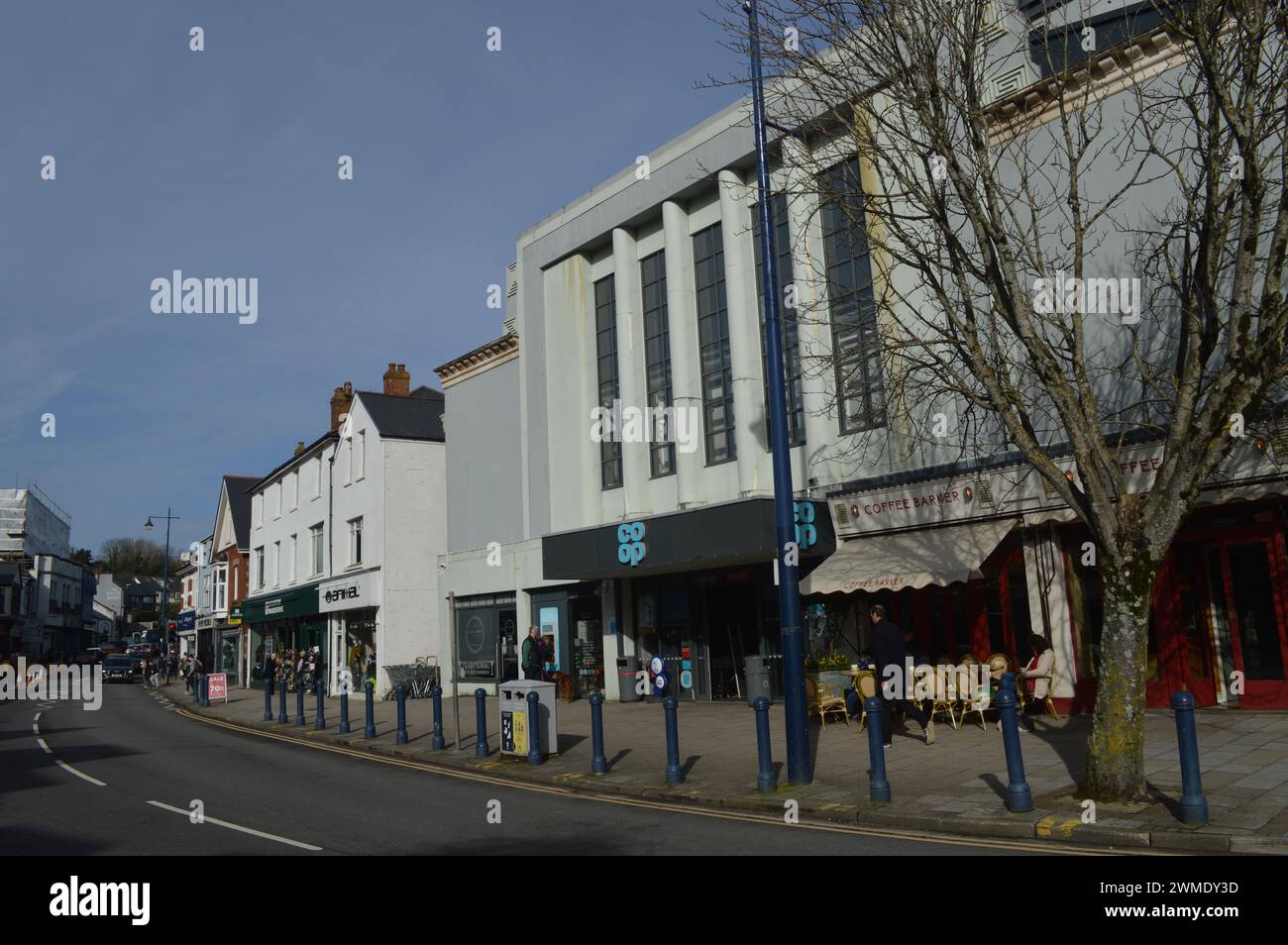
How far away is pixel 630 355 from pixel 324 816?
1485 centimetres

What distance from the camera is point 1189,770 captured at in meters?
8.16

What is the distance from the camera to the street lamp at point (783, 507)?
1100 cm

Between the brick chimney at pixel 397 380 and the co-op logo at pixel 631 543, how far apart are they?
19033mm

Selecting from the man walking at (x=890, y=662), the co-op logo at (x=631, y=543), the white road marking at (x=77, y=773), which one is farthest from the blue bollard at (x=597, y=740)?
the co-op logo at (x=631, y=543)

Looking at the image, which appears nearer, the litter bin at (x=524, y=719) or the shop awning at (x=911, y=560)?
the litter bin at (x=524, y=719)

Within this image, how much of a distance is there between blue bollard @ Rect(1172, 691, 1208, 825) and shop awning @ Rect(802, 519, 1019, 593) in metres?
7.05

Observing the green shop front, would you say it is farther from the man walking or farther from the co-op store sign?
the man walking

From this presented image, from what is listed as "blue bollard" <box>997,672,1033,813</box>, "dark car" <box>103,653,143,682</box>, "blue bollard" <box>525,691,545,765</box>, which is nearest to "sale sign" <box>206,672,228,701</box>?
"blue bollard" <box>525,691,545,765</box>

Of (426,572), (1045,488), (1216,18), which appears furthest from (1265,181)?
(426,572)

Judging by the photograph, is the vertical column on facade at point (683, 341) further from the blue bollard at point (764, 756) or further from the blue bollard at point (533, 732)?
the blue bollard at point (764, 756)

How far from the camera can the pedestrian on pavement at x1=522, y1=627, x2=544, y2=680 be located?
23.2m

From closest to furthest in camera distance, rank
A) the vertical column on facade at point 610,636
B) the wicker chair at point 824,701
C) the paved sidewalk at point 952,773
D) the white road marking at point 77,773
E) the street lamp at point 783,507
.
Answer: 1. the paved sidewalk at point 952,773
2. the street lamp at point 783,507
3. the white road marking at point 77,773
4. the wicker chair at point 824,701
5. the vertical column on facade at point 610,636

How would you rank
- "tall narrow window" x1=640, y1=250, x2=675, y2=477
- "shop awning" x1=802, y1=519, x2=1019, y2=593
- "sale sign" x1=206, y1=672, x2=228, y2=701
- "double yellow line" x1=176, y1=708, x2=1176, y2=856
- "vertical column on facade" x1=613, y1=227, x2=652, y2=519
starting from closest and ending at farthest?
"double yellow line" x1=176, y1=708, x2=1176, y2=856
"shop awning" x1=802, y1=519, x2=1019, y2=593
"tall narrow window" x1=640, y1=250, x2=675, y2=477
"vertical column on facade" x1=613, y1=227, x2=652, y2=519
"sale sign" x1=206, y1=672, x2=228, y2=701

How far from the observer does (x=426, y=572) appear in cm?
3150
